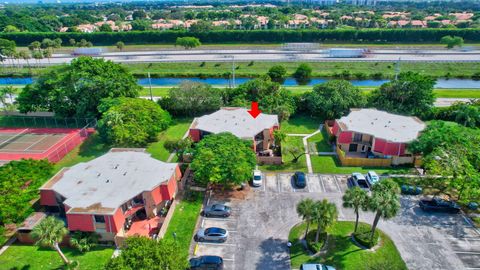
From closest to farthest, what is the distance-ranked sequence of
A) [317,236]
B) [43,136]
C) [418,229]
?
[317,236]
[418,229]
[43,136]

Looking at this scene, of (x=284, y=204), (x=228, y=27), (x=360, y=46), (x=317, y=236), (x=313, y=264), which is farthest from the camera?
(x=228, y=27)

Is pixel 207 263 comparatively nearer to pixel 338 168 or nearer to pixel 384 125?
pixel 338 168

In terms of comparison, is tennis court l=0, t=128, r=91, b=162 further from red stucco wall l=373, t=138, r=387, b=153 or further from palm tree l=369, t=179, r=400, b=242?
red stucco wall l=373, t=138, r=387, b=153

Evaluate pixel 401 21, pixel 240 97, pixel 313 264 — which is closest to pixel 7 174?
pixel 313 264

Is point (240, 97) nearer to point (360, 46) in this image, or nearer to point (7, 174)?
point (7, 174)

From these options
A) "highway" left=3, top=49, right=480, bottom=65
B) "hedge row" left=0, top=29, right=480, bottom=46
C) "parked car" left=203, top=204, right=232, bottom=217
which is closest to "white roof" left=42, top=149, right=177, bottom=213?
"parked car" left=203, top=204, right=232, bottom=217

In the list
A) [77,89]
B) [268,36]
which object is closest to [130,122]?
[77,89]
